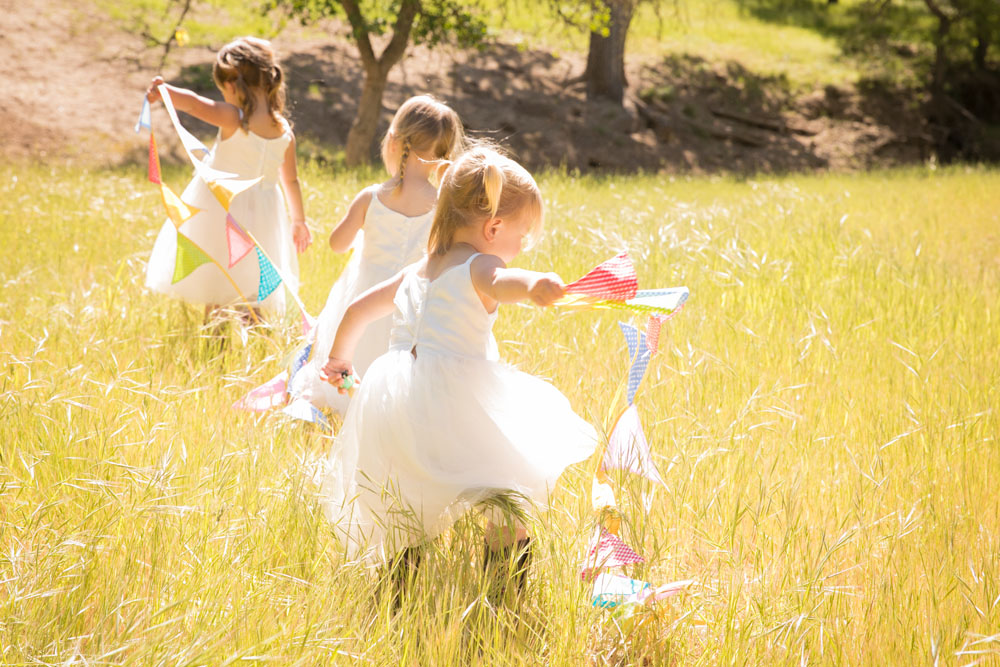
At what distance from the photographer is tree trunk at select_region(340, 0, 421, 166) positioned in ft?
37.9

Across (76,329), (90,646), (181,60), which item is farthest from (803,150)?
(90,646)

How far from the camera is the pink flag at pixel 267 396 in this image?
3650mm

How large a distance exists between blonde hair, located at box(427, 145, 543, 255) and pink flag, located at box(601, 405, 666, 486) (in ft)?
2.09

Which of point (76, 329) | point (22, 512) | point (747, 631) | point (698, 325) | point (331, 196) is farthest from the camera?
point (331, 196)

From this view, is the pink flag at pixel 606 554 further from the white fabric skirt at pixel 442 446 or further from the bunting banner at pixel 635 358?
the bunting banner at pixel 635 358

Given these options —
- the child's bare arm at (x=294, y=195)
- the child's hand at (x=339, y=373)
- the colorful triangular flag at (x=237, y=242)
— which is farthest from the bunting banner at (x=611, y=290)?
the child's bare arm at (x=294, y=195)

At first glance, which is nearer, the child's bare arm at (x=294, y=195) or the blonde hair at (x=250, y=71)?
the blonde hair at (x=250, y=71)

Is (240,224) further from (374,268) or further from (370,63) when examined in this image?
(370,63)

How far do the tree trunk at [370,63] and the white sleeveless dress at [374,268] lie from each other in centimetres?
853

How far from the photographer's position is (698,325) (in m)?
4.57

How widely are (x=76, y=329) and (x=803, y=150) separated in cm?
1820

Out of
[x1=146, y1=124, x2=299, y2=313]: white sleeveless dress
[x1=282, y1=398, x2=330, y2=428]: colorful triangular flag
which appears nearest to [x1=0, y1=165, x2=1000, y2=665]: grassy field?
[x1=282, y1=398, x2=330, y2=428]: colorful triangular flag

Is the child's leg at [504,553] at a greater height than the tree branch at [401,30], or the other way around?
the tree branch at [401,30]

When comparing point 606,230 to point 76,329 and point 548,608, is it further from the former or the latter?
point 548,608
